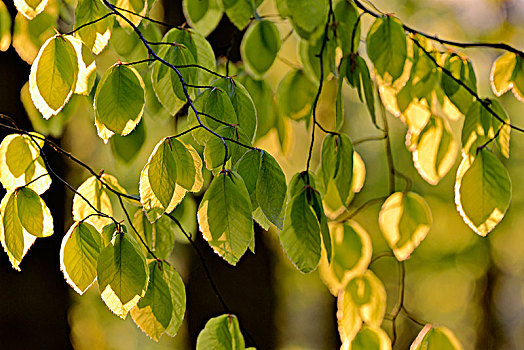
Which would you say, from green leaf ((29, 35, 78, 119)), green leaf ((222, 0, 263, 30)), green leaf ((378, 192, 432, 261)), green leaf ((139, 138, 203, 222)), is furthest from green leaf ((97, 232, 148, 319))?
green leaf ((378, 192, 432, 261))

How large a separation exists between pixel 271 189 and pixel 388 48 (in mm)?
285

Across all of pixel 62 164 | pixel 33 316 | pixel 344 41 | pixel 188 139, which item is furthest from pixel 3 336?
pixel 344 41

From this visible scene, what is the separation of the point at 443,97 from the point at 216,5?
15.7 inches

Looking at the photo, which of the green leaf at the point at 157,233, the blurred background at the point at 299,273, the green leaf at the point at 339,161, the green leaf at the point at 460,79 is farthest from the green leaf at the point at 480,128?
the blurred background at the point at 299,273

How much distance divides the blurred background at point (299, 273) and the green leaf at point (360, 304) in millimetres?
1266

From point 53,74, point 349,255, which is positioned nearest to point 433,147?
point 349,255

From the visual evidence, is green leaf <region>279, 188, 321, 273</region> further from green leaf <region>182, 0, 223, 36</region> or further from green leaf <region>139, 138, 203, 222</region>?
green leaf <region>182, 0, 223, 36</region>

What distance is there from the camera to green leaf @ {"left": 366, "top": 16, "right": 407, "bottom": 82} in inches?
29.7

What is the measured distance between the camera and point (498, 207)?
702 millimetres

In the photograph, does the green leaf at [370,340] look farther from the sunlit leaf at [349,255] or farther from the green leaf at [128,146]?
the green leaf at [128,146]

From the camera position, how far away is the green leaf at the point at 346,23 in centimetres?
88

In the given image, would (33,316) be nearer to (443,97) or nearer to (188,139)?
(188,139)

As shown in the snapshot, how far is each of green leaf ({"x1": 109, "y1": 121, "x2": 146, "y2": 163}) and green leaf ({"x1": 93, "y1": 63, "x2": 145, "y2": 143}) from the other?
399 mm

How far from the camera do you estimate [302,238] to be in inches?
25.3
